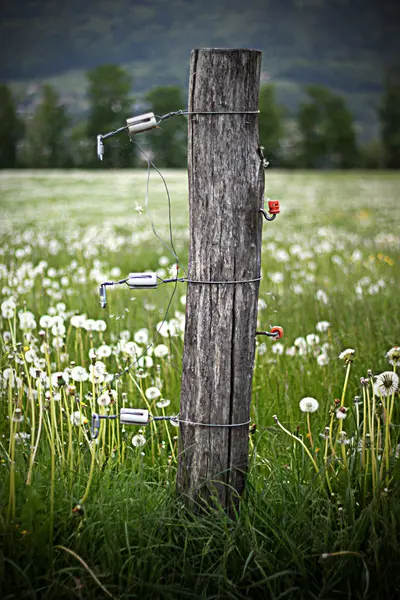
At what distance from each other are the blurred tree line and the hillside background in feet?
7.38

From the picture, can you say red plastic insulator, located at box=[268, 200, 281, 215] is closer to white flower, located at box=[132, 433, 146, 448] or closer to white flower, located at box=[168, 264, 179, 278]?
white flower, located at box=[168, 264, 179, 278]

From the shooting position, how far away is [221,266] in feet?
10.3

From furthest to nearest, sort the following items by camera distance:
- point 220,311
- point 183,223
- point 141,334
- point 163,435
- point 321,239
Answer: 1. point 183,223
2. point 321,239
3. point 141,334
4. point 163,435
5. point 220,311

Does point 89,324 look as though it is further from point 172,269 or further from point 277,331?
point 277,331

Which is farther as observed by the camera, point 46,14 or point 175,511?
point 46,14

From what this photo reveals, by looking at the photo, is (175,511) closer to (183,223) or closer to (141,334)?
(141,334)

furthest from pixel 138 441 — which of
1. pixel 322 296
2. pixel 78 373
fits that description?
pixel 322 296

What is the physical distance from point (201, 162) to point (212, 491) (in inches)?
60.5

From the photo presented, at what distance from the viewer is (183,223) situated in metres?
17.4

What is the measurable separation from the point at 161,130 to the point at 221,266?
1196cm

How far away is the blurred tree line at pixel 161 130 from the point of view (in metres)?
22.6

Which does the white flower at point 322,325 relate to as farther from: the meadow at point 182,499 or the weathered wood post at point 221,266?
the weathered wood post at point 221,266

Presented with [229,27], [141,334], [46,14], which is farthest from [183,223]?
[229,27]

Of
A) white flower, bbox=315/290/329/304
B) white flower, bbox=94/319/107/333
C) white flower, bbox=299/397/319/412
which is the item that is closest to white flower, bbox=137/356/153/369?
white flower, bbox=94/319/107/333
